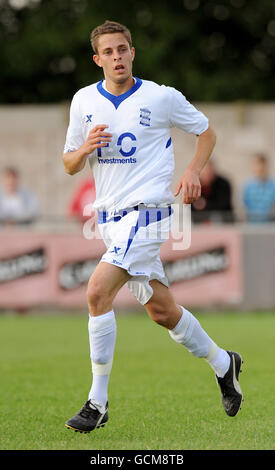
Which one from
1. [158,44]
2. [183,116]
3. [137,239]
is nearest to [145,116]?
[183,116]

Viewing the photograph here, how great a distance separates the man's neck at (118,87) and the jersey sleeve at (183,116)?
27 centimetres

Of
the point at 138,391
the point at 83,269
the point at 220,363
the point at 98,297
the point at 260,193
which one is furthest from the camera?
the point at 260,193

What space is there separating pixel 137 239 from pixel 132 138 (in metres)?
0.63

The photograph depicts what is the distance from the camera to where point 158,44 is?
91.7 ft

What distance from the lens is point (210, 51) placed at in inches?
1164

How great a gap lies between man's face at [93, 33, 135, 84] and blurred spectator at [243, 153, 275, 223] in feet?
30.4

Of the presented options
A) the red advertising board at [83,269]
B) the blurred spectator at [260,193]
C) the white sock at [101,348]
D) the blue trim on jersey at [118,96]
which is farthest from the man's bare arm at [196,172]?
the blurred spectator at [260,193]

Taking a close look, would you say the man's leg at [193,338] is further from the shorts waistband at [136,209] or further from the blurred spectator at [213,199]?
the blurred spectator at [213,199]

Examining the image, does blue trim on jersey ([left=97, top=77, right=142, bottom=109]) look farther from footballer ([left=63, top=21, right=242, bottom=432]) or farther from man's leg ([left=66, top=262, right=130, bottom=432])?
man's leg ([left=66, top=262, right=130, bottom=432])

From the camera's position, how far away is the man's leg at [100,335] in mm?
6141

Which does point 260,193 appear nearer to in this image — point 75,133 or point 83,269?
point 83,269

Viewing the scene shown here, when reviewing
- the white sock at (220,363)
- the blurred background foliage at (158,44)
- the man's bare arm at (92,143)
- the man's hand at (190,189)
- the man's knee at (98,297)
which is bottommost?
the white sock at (220,363)

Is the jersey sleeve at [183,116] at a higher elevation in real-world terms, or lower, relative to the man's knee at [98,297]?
higher

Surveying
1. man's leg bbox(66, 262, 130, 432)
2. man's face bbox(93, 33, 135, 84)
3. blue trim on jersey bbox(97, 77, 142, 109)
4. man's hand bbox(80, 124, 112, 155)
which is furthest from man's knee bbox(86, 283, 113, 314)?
man's face bbox(93, 33, 135, 84)
